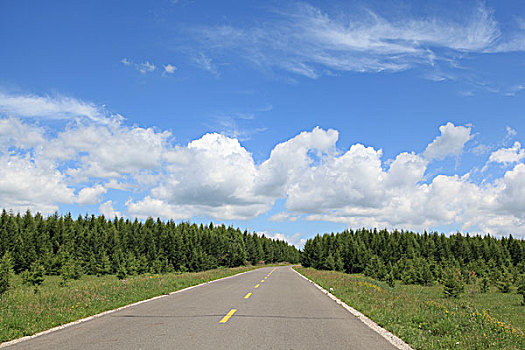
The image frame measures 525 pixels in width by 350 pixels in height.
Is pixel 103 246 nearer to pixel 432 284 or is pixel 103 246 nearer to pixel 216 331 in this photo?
pixel 432 284

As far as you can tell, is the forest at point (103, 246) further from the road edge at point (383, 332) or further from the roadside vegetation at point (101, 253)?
the road edge at point (383, 332)

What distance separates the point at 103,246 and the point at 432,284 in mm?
54832

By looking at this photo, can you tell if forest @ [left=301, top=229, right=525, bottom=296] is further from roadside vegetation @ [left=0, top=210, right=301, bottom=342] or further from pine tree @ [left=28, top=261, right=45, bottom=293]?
pine tree @ [left=28, top=261, right=45, bottom=293]

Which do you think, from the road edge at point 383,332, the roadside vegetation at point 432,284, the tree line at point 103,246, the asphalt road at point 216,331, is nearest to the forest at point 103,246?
the tree line at point 103,246

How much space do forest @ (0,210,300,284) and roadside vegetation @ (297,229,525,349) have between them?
82.0ft

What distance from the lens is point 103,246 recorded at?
6519cm

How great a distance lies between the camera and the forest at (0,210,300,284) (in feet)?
180

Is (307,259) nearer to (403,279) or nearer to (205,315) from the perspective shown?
(403,279)

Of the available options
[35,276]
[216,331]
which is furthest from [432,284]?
[216,331]

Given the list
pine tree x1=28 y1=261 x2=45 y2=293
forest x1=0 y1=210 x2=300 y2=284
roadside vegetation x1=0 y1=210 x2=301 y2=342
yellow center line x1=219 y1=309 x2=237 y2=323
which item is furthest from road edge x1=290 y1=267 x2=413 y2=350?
forest x1=0 y1=210 x2=300 y2=284

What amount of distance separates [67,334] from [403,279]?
52717 millimetres

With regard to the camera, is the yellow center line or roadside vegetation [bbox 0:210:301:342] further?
roadside vegetation [bbox 0:210:301:342]

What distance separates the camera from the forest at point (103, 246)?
5472cm

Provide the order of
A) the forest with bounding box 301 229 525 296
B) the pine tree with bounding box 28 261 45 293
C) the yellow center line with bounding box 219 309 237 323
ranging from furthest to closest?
the forest with bounding box 301 229 525 296 < the pine tree with bounding box 28 261 45 293 < the yellow center line with bounding box 219 309 237 323
